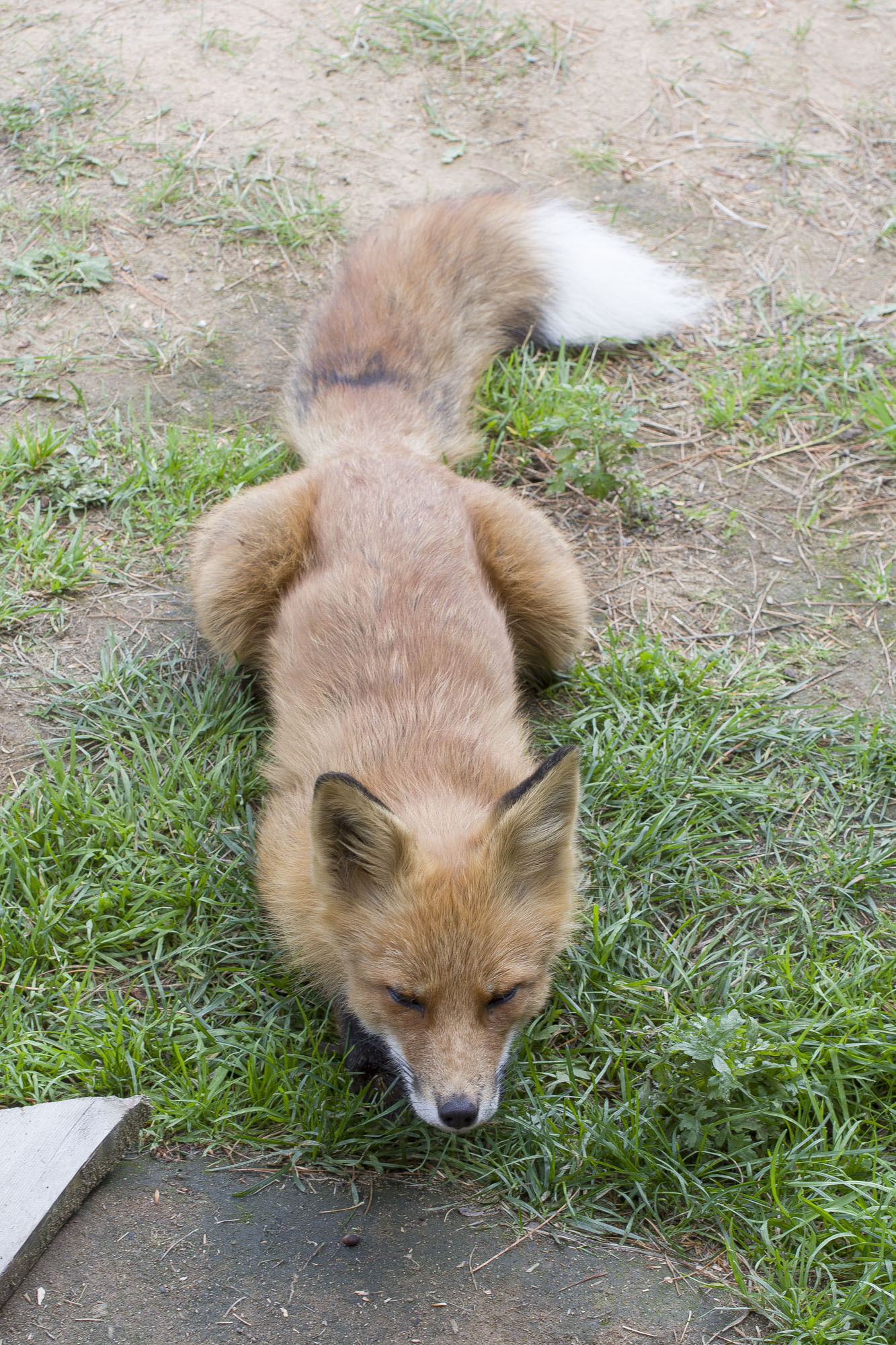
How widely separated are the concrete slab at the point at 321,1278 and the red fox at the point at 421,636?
0.39 m

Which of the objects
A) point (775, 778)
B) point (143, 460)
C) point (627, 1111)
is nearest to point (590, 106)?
point (143, 460)

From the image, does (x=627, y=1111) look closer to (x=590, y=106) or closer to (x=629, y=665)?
(x=629, y=665)

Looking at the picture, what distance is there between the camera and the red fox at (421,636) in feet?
9.68

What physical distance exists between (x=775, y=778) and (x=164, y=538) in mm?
2782

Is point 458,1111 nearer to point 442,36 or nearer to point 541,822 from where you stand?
point 541,822

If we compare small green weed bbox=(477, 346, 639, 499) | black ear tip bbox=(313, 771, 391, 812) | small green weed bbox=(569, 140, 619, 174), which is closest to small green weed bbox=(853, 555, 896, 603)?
small green weed bbox=(477, 346, 639, 499)

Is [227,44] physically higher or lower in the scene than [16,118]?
higher

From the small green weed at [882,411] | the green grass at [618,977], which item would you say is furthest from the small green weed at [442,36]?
the green grass at [618,977]

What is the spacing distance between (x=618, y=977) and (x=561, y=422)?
109 inches

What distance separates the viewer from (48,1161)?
2.85 meters

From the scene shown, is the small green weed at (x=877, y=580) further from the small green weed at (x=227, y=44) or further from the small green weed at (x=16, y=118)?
the small green weed at (x=16, y=118)

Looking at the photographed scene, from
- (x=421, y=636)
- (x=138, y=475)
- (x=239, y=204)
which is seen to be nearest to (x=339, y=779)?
(x=421, y=636)

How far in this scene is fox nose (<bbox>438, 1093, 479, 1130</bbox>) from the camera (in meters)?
2.79

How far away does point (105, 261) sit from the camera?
599 centimetres
